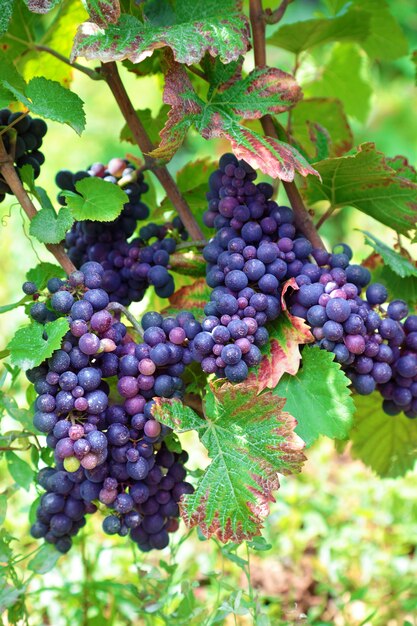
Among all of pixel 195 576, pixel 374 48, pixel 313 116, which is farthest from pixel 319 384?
pixel 195 576

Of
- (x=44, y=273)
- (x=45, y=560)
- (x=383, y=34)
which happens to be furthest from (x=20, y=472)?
(x=383, y=34)

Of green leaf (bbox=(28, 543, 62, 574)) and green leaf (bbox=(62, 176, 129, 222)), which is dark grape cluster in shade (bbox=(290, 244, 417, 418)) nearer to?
green leaf (bbox=(62, 176, 129, 222))

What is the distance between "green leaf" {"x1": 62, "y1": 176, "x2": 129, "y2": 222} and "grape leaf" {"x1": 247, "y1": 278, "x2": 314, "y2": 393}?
0.20 meters

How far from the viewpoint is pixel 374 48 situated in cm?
111

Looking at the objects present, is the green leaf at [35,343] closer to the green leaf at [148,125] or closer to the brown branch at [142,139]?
the brown branch at [142,139]

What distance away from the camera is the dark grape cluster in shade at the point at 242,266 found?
663mm

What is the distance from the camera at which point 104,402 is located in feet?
2.07

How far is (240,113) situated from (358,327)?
0.25 m

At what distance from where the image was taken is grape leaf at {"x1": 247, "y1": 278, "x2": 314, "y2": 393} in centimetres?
70

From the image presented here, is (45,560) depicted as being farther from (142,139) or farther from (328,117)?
(328,117)

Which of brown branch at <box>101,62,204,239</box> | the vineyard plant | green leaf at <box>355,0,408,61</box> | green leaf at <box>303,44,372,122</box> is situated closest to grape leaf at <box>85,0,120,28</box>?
the vineyard plant

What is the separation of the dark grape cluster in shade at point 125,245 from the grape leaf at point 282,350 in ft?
0.49

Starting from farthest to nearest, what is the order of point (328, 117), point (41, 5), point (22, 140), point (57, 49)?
1. point (328, 117)
2. point (57, 49)
3. point (22, 140)
4. point (41, 5)

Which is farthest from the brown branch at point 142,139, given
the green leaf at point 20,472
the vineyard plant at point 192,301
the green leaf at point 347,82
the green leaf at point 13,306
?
the green leaf at point 347,82
